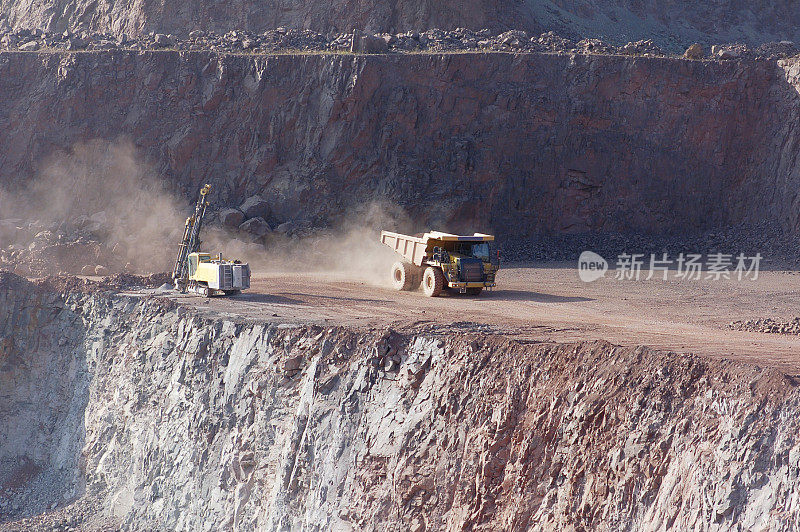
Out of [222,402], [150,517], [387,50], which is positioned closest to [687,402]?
[222,402]

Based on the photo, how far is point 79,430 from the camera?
19.5 meters

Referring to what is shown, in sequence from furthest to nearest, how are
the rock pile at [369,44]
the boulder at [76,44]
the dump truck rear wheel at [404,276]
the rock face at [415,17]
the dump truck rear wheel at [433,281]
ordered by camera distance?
the rock face at [415,17]
the boulder at [76,44]
the rock pile at [369,44]
the dump truck rear wheel at [404,276]
the dump truck rear wheel at [433,281]

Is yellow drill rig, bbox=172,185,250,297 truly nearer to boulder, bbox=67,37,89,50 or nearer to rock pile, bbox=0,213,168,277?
rock pile, bbox=0,213,168,277

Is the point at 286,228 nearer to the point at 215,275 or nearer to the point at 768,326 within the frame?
the point at 215,275

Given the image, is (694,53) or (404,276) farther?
(694,53)

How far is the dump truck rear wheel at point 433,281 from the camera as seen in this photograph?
21844 mm

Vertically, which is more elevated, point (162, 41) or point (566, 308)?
point (162, 41)

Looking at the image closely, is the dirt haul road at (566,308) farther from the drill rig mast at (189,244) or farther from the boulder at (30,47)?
the boulder at (30,47)

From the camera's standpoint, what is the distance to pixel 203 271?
21250 millimetres

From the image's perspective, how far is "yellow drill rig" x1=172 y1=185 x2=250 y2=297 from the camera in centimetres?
2081

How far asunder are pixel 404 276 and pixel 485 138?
10.2 meters

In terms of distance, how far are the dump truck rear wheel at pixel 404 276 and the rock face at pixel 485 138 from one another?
728cm

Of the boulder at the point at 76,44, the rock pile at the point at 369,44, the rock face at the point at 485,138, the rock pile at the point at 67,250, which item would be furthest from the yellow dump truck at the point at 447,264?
the boulder at the point at 76,44

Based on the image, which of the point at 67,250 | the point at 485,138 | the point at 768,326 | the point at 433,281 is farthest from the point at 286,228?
the point at 768,326
